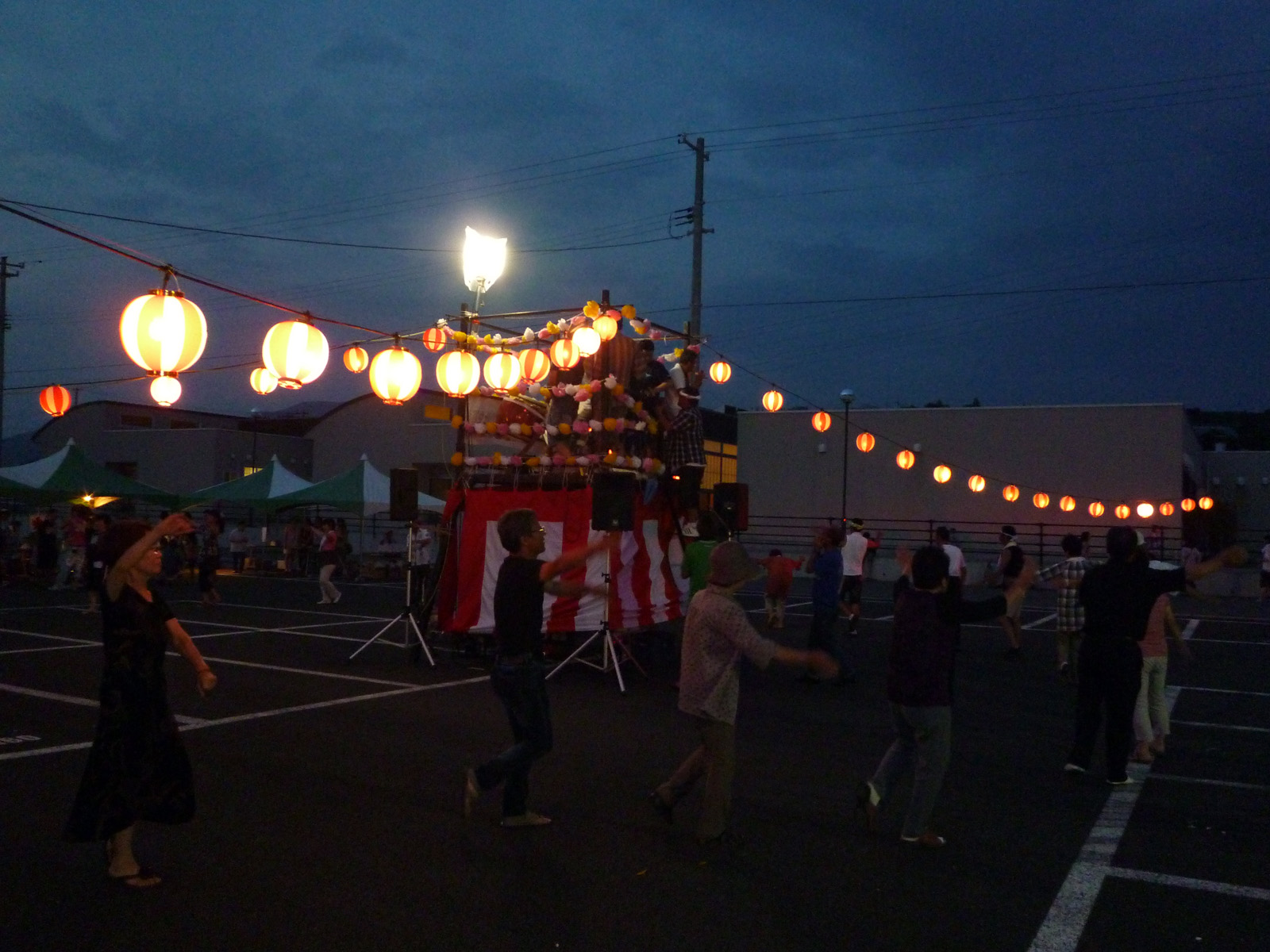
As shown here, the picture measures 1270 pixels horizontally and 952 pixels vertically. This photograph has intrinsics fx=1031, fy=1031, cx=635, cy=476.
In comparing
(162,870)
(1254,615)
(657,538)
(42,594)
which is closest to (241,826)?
(162,870)

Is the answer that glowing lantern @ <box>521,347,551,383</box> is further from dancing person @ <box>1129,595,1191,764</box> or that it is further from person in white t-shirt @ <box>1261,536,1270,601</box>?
person in white t-shirt @ <box>1261,536,1270,601</box>

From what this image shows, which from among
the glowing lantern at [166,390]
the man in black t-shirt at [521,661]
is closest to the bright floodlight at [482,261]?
the glowing lantern at [166,390]

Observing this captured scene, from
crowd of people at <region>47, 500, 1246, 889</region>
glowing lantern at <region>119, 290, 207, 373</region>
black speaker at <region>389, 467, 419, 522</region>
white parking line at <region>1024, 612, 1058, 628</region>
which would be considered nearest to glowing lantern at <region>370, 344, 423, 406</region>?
black speaker at <region>389, 467, 419, 522</region>

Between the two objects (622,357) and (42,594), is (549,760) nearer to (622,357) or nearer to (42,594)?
(622,357)

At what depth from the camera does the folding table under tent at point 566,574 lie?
37.0 ft

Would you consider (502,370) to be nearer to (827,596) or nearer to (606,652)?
(606,652)

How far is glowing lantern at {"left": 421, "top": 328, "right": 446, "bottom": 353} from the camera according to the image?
43.5ft

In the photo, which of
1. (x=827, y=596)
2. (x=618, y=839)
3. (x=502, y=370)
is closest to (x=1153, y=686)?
(x=827, y=596)

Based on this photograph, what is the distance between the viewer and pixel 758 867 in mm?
5062

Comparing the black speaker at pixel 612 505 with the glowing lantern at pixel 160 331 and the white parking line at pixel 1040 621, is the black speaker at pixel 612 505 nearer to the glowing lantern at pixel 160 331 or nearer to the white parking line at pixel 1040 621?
the glowing lantern at pixel 160 331

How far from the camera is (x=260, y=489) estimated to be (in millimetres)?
27156

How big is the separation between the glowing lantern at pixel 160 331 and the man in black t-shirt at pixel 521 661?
515 cm

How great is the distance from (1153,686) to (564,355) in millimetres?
7570

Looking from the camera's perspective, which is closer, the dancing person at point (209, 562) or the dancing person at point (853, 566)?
the dancing person at point (853, 566)
